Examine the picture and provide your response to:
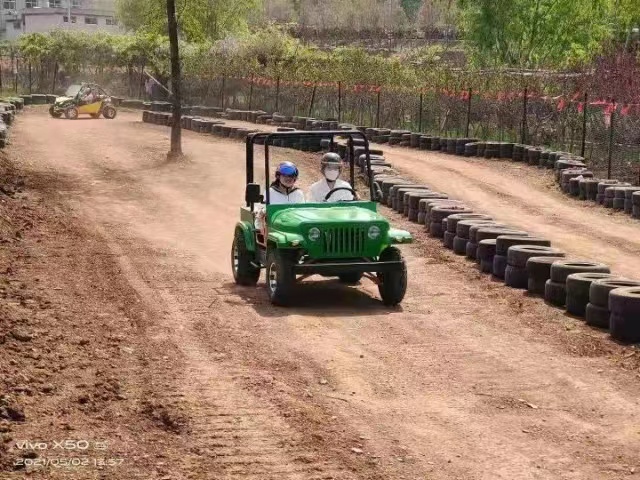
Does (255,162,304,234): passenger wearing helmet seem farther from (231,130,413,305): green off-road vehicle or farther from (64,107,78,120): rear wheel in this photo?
(64,107,78,120): rear wheel

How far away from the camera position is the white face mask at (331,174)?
1255 cm

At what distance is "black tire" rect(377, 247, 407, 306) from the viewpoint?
38.5ft

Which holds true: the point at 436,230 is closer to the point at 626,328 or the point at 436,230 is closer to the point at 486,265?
the point at 486,265

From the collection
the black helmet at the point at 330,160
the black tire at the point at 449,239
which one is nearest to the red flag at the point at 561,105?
the black tire at the point at 449,239

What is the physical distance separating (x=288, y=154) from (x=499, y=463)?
77.6 feet

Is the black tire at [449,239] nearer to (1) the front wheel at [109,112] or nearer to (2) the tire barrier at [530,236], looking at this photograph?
(2) the tire barrier at [530,236]

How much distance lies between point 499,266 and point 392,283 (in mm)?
2503

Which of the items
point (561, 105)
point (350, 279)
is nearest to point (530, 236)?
point (350, 279)

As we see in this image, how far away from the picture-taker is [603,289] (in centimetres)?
1091

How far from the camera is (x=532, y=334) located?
10.7 meters

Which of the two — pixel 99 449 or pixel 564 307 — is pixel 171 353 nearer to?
pixel 99 449

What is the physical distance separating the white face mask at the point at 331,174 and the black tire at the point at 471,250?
10.2 ft

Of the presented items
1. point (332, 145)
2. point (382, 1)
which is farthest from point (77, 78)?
point (382, 1)

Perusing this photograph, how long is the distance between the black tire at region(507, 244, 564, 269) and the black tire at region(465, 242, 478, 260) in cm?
173
